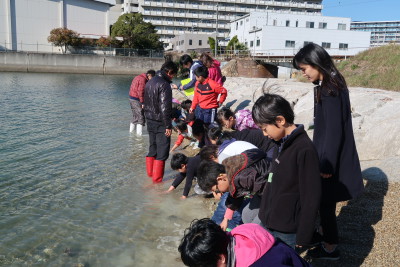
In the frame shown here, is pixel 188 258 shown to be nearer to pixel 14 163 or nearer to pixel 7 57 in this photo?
pixel 14 163

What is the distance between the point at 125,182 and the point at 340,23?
154 feet

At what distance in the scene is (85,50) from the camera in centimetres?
4453

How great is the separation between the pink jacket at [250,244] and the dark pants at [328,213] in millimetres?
1234

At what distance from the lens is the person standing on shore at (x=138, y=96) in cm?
873

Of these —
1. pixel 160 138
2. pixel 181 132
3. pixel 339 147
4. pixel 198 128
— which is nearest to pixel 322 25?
pixel 181 132

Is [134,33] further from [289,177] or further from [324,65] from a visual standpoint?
[289,177]

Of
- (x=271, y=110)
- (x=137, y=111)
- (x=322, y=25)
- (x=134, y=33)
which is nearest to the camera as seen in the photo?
(x=271, y=110)

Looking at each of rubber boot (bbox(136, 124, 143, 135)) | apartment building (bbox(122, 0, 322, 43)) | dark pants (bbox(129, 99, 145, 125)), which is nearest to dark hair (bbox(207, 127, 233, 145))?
dark pants (bbox(129, 99, 145, 125))

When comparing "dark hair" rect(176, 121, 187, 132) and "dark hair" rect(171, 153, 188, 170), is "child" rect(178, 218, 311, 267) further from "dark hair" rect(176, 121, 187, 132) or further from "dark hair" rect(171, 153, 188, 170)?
"dark hair" rect(176, 121, 187, 132)

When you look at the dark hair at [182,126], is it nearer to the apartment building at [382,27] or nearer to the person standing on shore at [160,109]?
the person standing on shore at [160,109]

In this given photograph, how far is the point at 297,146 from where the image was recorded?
7.68 ft

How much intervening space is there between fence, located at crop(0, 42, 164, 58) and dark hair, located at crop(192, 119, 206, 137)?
134ft

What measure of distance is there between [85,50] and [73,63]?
11.4ft

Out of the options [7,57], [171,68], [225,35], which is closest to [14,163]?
[171,68]
